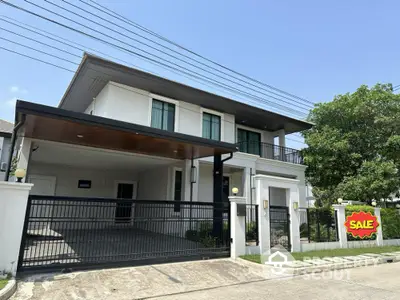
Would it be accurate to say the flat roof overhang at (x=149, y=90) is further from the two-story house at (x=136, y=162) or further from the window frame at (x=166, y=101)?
the window frame at (x=166, y=101)

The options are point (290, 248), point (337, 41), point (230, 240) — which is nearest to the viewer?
point (230, 240)

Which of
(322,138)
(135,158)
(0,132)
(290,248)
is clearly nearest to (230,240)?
(290,248)

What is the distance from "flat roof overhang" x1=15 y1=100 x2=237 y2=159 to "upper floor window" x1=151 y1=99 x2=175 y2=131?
2.48m

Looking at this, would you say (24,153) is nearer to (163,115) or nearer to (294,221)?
(163,115)

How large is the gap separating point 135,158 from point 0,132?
→ 526 inches

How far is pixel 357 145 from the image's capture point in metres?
15.2

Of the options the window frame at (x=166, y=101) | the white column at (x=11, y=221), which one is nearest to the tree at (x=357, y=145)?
the window frame at (x=166, y=101)

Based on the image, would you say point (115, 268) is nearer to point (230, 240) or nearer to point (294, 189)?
point (230, 240)

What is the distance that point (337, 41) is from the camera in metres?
11.8

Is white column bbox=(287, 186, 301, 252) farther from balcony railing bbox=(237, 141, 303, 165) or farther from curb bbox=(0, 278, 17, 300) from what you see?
curb bbox=(0, 278, 17, 300)

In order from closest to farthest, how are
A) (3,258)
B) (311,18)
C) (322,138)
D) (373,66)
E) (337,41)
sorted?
1. (3,258)
2. (311,18)
3. (337,41)
4. (373,66)
5. (322,138)

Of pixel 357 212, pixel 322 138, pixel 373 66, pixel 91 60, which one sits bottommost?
pixel 357 212

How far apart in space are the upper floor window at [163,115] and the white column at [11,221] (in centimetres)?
710

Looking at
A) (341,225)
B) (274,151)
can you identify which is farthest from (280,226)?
(274,151)
